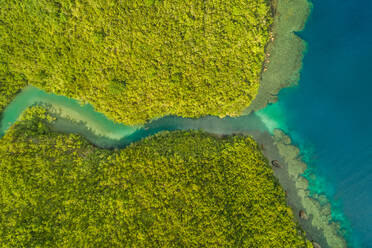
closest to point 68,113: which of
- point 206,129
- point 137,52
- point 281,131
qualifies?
point 137,52

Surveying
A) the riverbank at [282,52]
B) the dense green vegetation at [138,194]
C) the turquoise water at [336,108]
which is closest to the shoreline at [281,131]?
the riverbank at [282,52]

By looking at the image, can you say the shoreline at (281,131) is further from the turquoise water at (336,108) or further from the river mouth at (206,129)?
the turquoise water at (336,108)

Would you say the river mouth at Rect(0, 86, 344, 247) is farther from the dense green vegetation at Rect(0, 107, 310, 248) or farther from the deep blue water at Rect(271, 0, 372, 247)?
the deep blue water at Rect(271, 0, 372, 247)

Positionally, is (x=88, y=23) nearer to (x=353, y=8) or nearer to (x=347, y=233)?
(x=353, y=8)

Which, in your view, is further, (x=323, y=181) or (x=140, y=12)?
(x=323, y=181)

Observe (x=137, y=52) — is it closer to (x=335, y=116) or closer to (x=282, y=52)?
(x=282, y=52)

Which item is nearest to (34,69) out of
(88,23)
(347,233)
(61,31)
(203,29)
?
(61,31)

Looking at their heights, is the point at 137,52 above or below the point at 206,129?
above
